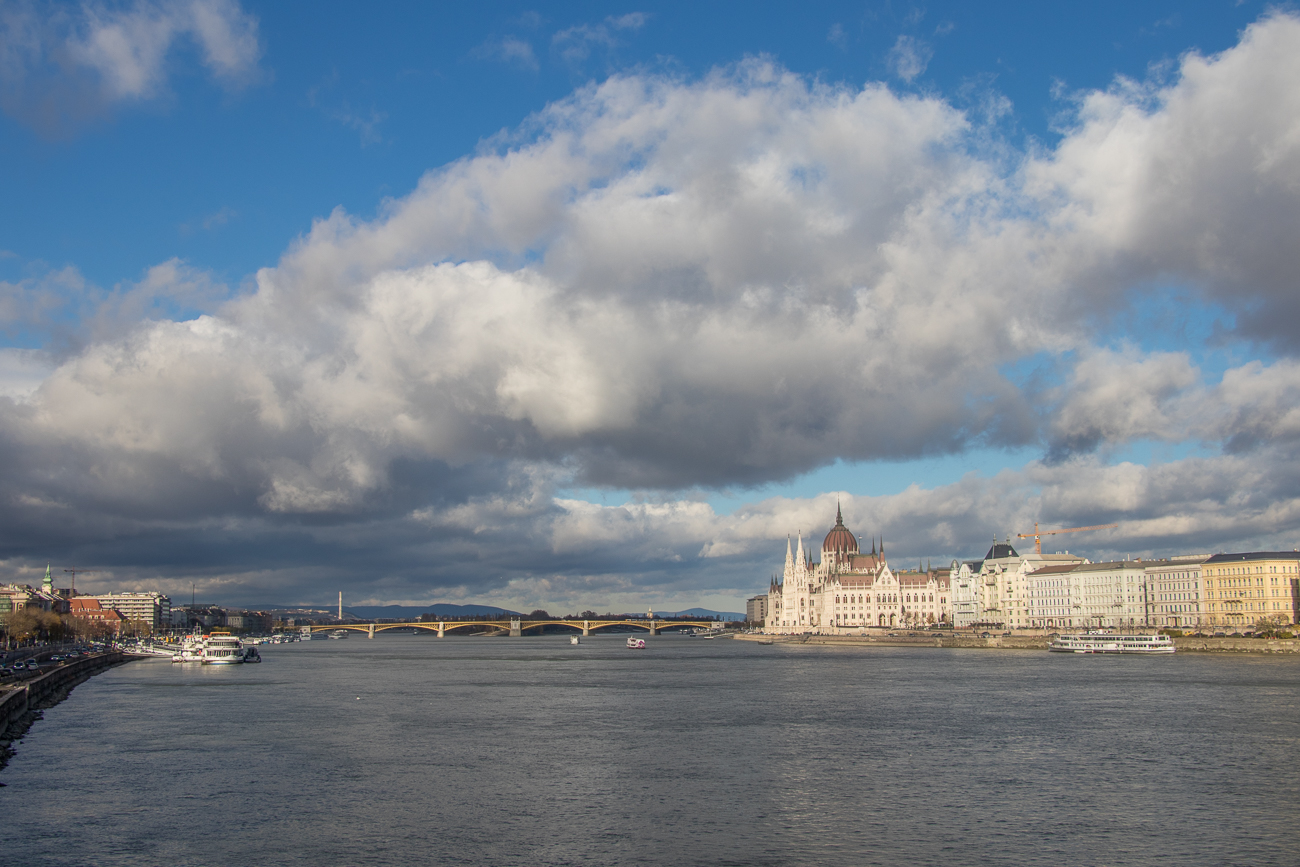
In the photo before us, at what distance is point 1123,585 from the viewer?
19450 cm

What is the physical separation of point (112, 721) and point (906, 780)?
156ft

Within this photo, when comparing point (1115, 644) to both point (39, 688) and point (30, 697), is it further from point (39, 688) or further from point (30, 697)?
point (30, 697)

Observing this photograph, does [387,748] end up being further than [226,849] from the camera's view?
Yes

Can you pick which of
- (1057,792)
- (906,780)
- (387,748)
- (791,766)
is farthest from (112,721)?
(1057,792)

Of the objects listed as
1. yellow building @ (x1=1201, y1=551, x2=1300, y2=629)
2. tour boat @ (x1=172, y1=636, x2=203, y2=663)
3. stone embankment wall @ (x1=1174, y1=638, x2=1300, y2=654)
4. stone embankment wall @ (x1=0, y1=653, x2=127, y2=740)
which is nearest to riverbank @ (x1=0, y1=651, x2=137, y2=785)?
stone embankment wall @ (x1=0, y1=653, x2=127, y2=740)

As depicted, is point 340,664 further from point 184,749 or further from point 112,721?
point 184,749

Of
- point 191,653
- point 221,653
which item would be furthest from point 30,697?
point 191,653

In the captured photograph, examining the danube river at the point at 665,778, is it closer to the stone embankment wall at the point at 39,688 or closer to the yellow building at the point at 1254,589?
the stone embankment wall at the point at 39,688


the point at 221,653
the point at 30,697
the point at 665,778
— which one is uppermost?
the point at 30,697

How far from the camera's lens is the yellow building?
164375 mm

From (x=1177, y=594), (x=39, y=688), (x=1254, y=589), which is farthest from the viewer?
(x=1177, y=594)

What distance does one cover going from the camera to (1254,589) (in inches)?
6570

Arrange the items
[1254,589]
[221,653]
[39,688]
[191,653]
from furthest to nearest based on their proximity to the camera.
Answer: [1254,589] → [191,653] → [221,653] → [39,688]

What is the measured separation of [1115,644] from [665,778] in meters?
123
